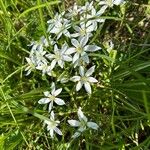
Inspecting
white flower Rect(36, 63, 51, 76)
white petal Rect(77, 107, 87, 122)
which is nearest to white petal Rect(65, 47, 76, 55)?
white flower Rect(36, 63, 51, 76)

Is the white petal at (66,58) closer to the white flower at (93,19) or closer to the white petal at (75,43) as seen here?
the white petal at (75,43)

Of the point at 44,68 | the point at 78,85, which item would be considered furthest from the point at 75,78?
the point at 44,68

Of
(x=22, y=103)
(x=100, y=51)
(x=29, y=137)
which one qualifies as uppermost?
(x=100, y=51)

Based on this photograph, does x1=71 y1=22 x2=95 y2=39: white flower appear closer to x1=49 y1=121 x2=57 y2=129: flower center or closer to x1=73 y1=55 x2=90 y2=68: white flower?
x1=73 y1=55 x2=90 y2=68: white flower

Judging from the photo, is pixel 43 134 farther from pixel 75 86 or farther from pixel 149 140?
pixel 149 140

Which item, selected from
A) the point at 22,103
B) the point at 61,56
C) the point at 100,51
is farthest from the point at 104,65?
the point at 22,103

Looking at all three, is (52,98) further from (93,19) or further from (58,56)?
(93,19)

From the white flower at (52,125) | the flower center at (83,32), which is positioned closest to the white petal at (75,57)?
the flower center at (83,32)
